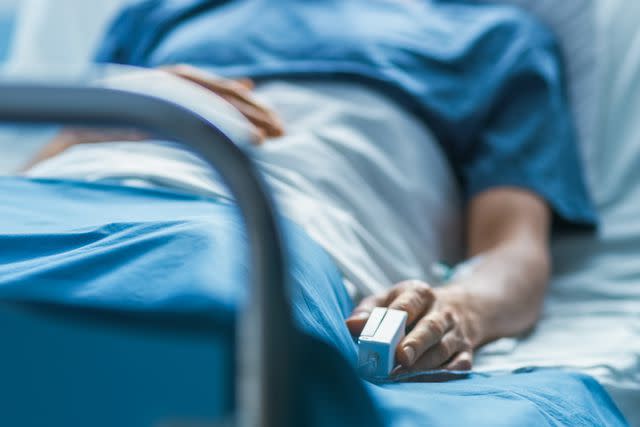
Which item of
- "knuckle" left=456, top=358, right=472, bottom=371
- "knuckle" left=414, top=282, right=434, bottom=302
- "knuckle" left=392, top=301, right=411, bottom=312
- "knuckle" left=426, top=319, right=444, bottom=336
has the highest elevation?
"knuckle" left=414, top=282, right=434, bottom=302

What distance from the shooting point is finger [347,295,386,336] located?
26.9 inches

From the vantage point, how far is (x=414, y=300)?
735 millimetres

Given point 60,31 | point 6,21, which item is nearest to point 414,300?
point 60,31

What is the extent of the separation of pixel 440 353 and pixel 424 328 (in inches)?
1.5

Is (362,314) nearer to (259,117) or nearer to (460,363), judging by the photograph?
(460,363)

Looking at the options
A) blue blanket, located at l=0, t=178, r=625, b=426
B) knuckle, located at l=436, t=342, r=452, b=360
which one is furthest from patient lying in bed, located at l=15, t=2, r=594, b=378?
blue blanket, located at l=0, t=178, r=625, b=426

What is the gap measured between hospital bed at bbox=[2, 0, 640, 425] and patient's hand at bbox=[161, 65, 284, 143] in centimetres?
36

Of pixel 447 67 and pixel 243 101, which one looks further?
pixel 447 67

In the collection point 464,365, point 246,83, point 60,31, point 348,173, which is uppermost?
point 60,31

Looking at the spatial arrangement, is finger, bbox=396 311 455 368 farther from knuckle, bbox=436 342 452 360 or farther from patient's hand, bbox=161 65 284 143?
patient's hand, bbox=161 65 284 143

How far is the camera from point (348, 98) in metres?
1.13

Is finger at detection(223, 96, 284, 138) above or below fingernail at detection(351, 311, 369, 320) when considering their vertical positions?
above

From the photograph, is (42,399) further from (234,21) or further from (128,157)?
(234,21)

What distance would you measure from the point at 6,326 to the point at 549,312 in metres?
0.77
